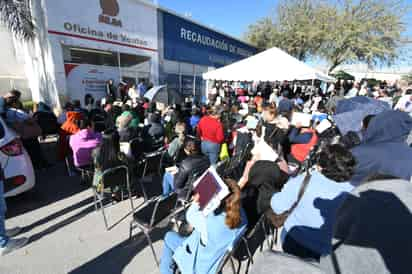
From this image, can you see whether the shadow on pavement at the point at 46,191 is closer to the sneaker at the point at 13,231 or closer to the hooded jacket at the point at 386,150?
the sneaker at the point at 13,231

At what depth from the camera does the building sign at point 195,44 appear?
43.2 ft

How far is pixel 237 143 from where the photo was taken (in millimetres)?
4590

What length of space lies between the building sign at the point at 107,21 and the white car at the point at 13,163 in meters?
6.81

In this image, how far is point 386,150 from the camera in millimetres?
2195

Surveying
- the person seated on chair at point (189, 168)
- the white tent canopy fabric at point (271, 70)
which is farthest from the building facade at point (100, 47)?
the person seated on chair at point (189, 168)

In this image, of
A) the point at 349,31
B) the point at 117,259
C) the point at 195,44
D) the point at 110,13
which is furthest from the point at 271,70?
the point at 349,31

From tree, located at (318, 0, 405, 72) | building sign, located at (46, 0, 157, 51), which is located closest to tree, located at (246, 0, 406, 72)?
tree, located at (318, 0, 405, 72)

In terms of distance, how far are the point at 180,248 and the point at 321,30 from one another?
807 inches

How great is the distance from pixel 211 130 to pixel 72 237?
2.79 meters

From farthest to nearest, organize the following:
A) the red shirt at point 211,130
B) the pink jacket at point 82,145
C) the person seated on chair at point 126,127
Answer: the person seated on chair at point 126,127 < the red shirt at point 211,130 < the pink jacket at point 82,145

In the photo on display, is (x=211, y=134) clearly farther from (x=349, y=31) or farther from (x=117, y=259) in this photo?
(x=349, y=31)

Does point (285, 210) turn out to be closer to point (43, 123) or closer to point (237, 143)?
point (237, 143)

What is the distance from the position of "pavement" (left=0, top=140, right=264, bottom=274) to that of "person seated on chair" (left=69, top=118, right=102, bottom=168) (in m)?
0.54

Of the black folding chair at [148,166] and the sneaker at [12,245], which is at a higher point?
the black folding chair at [148,166]
